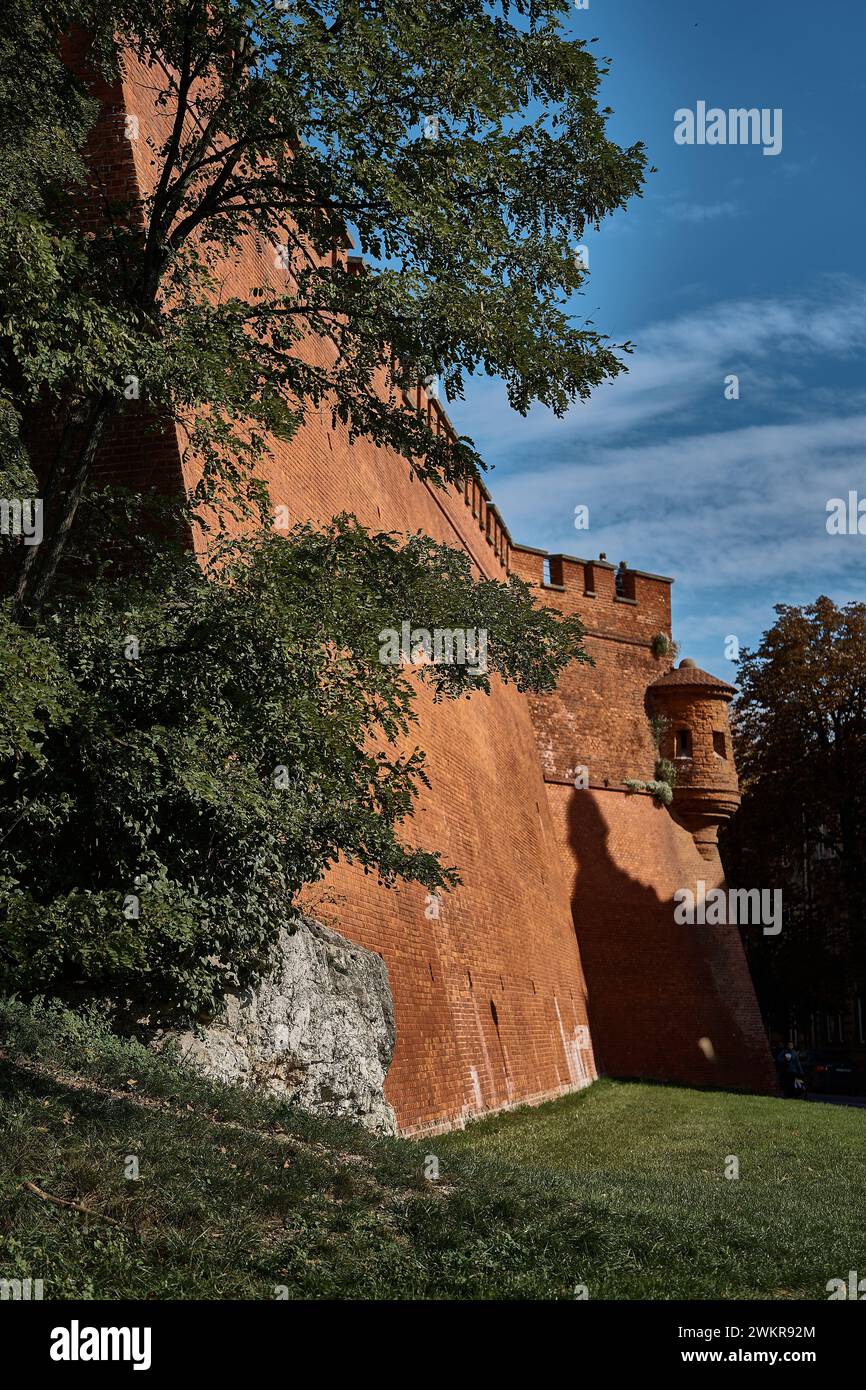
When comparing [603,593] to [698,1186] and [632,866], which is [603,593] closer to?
[632,866]

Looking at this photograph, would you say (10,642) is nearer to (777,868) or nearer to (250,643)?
(250,643)

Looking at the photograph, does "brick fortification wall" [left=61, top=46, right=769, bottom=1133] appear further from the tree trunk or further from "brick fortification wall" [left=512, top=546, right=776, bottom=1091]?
the tree trunk

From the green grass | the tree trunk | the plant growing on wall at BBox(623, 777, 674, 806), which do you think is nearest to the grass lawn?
the green grass

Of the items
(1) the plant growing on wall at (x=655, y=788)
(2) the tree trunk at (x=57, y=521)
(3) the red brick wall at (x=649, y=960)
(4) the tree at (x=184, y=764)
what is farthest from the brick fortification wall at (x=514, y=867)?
(4) the tree at (x=184, y=764)

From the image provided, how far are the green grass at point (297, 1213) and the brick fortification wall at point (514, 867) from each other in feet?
11.7

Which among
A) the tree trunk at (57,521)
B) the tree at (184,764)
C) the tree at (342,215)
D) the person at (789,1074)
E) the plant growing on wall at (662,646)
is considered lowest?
the person at (789,1074)

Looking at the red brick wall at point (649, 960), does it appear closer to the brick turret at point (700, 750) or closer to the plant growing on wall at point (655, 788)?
the plant growing on wall at point (655, 788)

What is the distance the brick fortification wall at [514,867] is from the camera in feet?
38.5

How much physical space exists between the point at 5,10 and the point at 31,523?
3133 millimetres

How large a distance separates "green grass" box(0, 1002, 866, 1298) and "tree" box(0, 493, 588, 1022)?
0.68m

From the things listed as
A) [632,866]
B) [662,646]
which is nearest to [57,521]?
[632,866]
